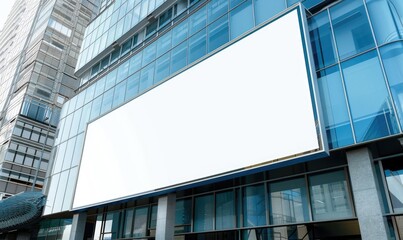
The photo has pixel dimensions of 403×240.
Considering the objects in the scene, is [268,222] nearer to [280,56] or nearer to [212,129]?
[212,129]

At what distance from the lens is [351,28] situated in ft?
39.2

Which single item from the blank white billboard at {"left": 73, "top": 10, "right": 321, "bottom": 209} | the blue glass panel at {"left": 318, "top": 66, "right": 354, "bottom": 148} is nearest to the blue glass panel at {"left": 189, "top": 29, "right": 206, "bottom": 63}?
the blank white billboard at {"left": 73, "top": 10, "right": 321, "bottom": 209}

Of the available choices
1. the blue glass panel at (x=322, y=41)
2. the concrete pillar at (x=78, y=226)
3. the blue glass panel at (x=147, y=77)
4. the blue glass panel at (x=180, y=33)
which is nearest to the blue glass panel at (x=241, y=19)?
the blue glass panel at (x=322, y=41)

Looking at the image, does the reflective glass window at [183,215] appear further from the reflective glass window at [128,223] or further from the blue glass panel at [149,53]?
the blue glass panel at [149,53]

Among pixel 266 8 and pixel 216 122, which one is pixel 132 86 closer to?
pixel 216 122

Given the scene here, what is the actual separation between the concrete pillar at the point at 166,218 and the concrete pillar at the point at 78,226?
8.15 metres

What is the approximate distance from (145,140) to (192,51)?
5.82 metres

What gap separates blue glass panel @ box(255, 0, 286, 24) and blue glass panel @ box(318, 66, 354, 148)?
14.8 ft

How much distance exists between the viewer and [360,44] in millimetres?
11414

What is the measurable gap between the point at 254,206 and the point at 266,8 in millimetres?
9254

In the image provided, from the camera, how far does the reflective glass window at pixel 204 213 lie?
1501 cm

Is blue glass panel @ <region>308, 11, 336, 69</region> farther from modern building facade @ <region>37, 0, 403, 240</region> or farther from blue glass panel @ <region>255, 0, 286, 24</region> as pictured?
blue glass panel @ <region>255, 0, 286, 24</region>

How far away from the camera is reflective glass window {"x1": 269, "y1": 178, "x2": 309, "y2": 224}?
11.9 metres

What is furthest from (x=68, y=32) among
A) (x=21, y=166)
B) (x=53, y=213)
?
(x=53, y=213)
